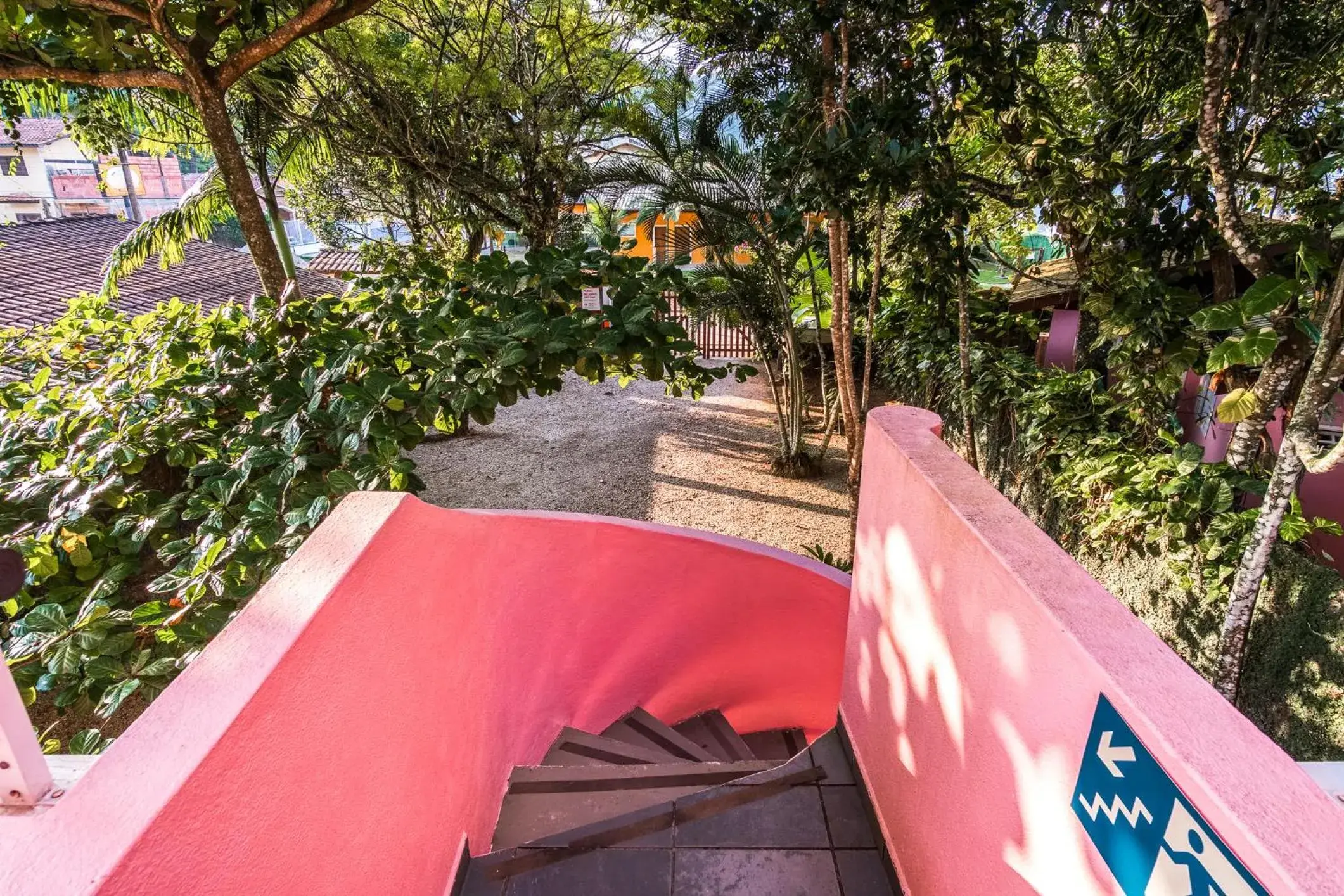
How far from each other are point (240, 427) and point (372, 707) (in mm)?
1584

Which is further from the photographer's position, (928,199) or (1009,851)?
(928,199)

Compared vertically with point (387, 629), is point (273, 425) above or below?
above

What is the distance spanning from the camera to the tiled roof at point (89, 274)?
771 centimetres

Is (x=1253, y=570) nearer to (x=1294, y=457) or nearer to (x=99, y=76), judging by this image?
(x=1294, y=457)

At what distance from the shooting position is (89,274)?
8797mm

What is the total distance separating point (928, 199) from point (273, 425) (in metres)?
3.98

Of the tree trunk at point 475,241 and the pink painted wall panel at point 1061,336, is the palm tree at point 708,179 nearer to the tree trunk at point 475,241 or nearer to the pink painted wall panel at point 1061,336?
the tree trunk at point 475,241

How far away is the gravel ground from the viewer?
7.31 m

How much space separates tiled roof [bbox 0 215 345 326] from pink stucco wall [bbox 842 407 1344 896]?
7.62m

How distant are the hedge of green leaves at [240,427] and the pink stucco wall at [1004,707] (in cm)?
124

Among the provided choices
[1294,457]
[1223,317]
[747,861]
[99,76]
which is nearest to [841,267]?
[1223,317]

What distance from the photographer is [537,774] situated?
9.54 ft

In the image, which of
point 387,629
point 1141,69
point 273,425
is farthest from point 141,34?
point 1141,69

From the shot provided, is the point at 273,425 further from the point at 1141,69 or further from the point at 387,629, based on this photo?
the point at 1141,69
